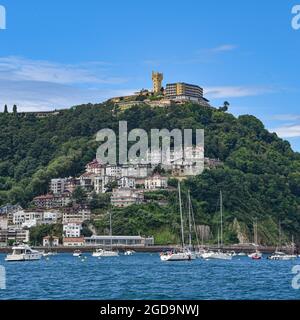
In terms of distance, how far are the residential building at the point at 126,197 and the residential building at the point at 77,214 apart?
2955mm

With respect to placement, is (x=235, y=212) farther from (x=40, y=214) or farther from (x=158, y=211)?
(x=40, y=214)

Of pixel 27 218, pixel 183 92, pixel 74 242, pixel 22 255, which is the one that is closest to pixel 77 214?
pixel 74 242

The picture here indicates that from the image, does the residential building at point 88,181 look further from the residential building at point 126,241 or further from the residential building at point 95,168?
the residential building at point 126,241

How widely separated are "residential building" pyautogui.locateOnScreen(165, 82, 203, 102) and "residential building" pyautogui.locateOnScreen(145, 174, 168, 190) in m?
29.4

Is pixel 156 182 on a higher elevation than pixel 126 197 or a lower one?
higher

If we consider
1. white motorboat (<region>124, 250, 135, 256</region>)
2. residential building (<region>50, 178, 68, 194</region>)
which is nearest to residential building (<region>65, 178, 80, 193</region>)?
residential building (<region>50, 178, 68, 194</region>)

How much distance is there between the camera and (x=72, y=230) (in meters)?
78.2

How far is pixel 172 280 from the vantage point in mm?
25766

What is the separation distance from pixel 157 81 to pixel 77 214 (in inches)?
1904

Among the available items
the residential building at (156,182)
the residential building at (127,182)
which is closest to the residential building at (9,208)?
the residential building at (127,182)

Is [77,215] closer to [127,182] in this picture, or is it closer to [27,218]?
[27,218]

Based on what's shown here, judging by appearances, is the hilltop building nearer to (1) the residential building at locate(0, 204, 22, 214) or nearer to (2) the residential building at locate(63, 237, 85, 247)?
(1) the residential building at locate(0, 204, 22, 214)
